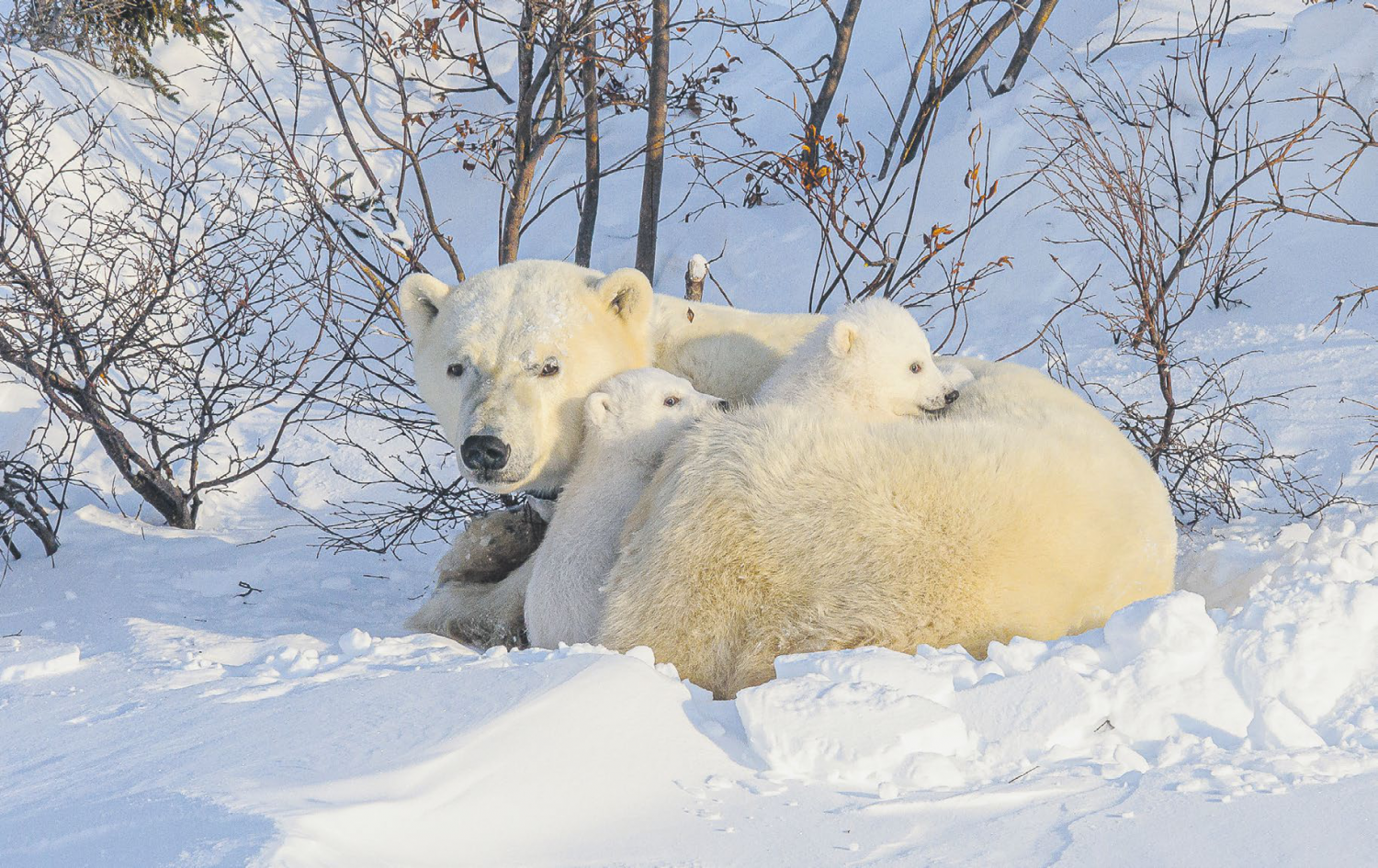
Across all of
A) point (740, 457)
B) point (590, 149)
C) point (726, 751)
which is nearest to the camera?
point (726, 751)

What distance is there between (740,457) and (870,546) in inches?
15.3

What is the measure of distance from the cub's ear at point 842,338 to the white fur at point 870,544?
1.18ft

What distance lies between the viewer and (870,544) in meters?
2.65

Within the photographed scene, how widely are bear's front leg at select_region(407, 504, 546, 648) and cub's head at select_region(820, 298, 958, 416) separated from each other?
3.88 ft

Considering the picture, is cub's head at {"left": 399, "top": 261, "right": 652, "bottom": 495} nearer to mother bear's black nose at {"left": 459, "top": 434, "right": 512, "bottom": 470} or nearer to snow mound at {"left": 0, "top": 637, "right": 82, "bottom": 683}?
mother bear's black nose at {"left": 459, "top": 434, "right": 512, "bottom": 470}

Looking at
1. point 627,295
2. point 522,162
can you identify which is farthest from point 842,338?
point 522,162

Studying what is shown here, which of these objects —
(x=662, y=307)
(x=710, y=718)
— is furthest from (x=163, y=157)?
(x=710, y=718)

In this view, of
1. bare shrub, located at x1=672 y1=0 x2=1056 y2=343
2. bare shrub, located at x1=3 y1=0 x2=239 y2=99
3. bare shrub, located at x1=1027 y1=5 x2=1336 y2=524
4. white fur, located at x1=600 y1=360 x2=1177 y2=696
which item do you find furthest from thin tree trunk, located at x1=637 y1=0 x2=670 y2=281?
bare shrub, located at x1=3 y1=0 x2=239 y2=99

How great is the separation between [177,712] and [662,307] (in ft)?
6.36

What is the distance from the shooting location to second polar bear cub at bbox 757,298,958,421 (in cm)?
327

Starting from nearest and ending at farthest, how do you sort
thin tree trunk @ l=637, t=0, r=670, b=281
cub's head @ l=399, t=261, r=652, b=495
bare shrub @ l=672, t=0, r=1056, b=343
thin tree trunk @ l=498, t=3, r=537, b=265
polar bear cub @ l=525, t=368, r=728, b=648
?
polar bear cub @ l=525, t=368, r=728, b=648, cub's head @ l=399, t=261, r=652, b=495, thin tree trunk @ l=498, t=3, r=537, b=265, thin tree trunk @ l=637, t=0, r=670, b=281, bare shrub @ l=672, t=0, r=1056, b=343

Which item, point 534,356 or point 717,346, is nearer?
point 534,356

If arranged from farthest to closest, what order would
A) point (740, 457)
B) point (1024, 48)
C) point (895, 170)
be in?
A: 1. point (1024, 48)
2. point (895, 170)
3. point (740, 457)

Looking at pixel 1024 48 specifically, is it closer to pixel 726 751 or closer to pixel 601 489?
pixel 601 489
